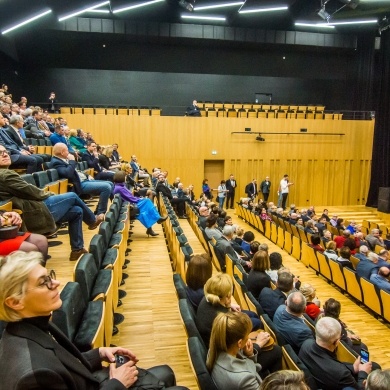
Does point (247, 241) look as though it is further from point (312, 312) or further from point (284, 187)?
point (284, 187)

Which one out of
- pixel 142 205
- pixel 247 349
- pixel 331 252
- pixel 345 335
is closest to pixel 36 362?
pixel 247 349

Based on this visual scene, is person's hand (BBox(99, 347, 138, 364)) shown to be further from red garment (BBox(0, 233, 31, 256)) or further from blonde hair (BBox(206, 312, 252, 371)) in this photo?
red garment (BBox(0, 233, 31, 256))

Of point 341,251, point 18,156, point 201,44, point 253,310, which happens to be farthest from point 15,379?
point 201,44

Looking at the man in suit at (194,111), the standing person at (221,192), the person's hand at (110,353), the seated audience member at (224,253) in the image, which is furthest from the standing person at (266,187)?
the person's hand at (110,353)

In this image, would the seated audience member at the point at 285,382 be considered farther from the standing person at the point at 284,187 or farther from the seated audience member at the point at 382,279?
the standing person at the point at 284,187

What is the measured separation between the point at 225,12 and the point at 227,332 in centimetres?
1071

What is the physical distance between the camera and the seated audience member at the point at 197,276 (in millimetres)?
2281

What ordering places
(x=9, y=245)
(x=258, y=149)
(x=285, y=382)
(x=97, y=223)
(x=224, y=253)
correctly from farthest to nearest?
(x=258, y=149)
(x=224, y=253)
(x=97, y=223)
(x=9, y=245)
(x=285, y=382)

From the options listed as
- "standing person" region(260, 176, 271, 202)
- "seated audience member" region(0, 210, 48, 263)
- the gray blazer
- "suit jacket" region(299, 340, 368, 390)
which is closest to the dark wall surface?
"standing person" region(260, 176, 271, 202)

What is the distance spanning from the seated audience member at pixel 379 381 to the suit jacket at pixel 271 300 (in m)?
1.27

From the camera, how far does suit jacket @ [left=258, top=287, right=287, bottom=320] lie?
2686 mm

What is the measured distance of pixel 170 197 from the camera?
6969mm

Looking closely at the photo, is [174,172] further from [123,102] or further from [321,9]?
[321,9]

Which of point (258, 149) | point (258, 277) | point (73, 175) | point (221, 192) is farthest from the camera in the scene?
point (258, 149)
